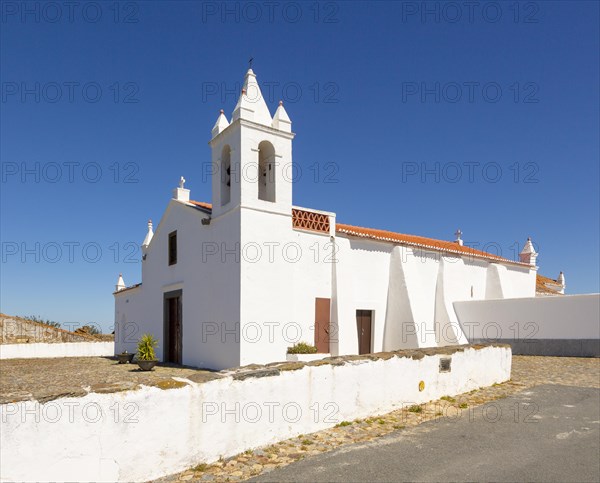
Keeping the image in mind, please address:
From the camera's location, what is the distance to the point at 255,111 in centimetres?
1334

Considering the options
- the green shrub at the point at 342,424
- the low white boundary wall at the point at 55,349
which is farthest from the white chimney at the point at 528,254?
the low white boundary wall at the point at 55,349

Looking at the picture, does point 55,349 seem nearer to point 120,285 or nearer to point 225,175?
point 120,285

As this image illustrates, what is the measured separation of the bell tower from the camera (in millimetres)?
12680

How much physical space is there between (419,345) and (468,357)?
22.4 feet

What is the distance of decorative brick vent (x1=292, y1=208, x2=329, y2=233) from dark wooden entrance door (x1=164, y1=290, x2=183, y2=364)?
5168 millimetres

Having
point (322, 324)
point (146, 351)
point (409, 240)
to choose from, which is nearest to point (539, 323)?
point (409, 240)

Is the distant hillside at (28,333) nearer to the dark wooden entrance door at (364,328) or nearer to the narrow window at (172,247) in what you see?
the narrow window at (172,247)

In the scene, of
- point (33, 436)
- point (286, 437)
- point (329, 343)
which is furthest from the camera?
point (329, 343)

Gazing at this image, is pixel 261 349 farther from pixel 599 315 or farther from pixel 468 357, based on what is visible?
pixel 599 315

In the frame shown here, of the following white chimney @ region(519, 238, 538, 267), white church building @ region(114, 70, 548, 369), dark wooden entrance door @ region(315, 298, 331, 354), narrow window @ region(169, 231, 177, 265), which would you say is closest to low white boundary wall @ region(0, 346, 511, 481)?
white church building @ region(114, 70, 548, 369)

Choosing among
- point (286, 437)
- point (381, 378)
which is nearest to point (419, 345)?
point (381, 378)

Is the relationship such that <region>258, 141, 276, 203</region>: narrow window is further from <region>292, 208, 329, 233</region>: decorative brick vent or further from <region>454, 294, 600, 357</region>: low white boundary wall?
<region>454, 294, 600, 357</region>: low white boundary wall

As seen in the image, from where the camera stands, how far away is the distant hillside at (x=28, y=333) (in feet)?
85.4

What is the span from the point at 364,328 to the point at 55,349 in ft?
61.0
